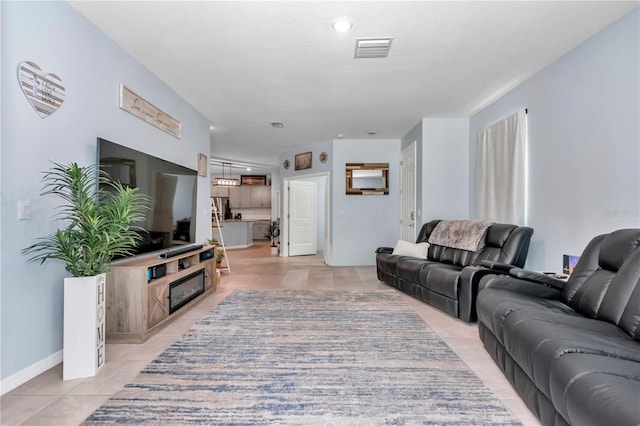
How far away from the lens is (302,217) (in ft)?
25.9

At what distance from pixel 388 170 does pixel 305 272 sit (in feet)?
8.62

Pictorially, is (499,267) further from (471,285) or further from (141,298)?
(141,298)

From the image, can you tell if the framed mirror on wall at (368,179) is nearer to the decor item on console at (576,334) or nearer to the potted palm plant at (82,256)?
the decor item on console at (576,334)

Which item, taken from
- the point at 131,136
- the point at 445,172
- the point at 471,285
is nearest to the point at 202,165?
the point at 131,136

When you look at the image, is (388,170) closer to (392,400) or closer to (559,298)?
(559,298)

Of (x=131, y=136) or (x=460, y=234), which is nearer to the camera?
(x=131, y=136)

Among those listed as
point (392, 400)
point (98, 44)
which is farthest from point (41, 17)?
point (392, 400)

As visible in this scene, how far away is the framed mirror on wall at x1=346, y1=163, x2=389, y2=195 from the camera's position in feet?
20.5

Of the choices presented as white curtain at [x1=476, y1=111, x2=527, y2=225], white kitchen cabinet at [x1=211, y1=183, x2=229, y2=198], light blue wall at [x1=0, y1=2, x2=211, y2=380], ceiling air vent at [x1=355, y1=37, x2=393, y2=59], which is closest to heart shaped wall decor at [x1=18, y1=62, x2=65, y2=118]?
light blue wall at [x1=0, y1=2, x2=211, y2=380]

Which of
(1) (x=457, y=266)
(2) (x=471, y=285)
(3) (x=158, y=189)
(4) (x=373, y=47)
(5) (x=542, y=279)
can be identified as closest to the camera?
(5) (x=542, y=279)

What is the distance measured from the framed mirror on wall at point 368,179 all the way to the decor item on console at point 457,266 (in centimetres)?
187

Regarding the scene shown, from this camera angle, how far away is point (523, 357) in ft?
5.29

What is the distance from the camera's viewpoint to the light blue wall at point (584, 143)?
88.5 inches

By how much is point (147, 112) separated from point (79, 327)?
2.19 meters
